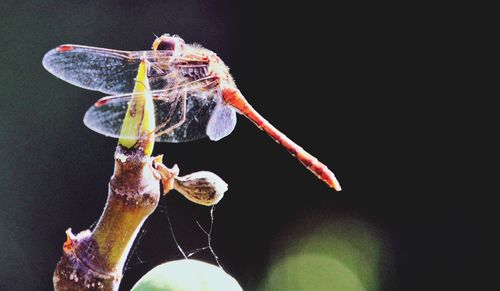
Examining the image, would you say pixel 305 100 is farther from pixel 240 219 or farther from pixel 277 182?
pixel 240 219

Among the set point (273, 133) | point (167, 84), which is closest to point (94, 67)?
point (167, 84)

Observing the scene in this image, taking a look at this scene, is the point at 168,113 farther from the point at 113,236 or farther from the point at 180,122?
the point at 113,236

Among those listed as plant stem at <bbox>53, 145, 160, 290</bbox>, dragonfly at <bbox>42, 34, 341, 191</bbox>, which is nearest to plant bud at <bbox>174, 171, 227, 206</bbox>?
plant stem at <bbox>53, 145, 160, 290</bbox>

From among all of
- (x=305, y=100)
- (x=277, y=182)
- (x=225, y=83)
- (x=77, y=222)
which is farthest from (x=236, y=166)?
(x=225, y=83)

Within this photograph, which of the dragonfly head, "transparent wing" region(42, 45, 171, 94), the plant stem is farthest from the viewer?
"transparent wing" region(42, 45, 171, 94)

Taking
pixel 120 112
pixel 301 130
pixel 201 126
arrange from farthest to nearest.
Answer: pixel 301 130 → pixel 201 126 → pixel 120 112

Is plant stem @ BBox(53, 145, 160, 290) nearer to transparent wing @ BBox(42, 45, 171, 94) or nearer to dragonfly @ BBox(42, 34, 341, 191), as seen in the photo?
dragonfly @ BBox(42, 34, 341, 191)

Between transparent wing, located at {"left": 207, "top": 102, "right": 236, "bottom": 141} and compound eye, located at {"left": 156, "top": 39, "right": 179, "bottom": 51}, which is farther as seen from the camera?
transparent wing, located at {"left": 207, "top": 102, "right": 236, "bottom": 141}
